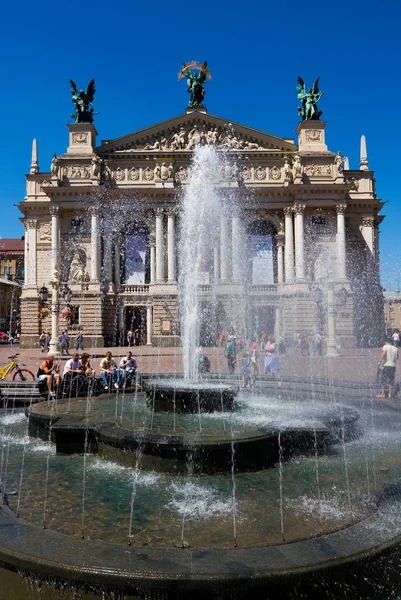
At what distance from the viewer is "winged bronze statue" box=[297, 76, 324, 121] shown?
45625 millimetres

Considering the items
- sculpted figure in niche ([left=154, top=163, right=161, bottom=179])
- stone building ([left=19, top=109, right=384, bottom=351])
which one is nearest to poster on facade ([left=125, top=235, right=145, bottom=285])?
stone building ([left=19, top=109, right=384, bottom=351])

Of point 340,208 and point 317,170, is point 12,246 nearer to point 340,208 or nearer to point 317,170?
point 317,170

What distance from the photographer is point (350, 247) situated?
45156 millimetres

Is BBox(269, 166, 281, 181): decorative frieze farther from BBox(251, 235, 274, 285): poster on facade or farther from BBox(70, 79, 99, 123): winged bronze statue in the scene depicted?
BBox(70, 79, 99, 123): winged bronze statue

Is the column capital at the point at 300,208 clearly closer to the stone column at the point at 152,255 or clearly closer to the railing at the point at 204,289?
the railing at the point at 204,289

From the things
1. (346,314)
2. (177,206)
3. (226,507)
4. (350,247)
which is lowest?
(226,507)

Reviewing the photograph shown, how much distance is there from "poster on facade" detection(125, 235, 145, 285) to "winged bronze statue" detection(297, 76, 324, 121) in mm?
19053

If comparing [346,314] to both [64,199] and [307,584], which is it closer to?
[64,199]

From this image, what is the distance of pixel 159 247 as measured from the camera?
42.9m

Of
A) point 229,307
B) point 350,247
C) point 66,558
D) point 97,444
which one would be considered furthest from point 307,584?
point 350,247

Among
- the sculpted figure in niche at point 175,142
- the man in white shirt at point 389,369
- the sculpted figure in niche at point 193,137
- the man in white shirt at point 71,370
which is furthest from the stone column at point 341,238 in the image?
the man in white shirt at point 71,370

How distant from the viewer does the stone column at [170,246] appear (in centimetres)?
4278

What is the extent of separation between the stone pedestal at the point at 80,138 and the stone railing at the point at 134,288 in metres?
12.6

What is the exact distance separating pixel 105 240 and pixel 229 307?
12452 mm
